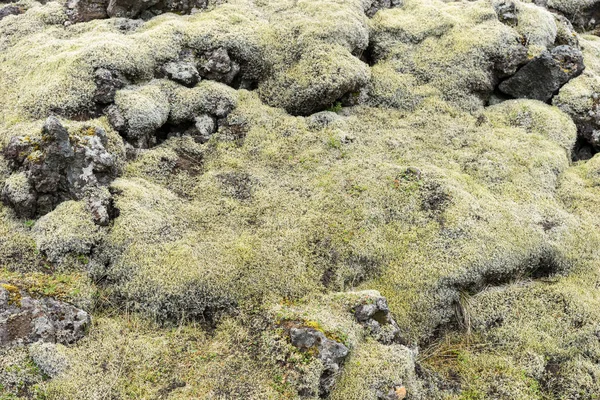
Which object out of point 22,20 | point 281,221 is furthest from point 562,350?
point 22,20

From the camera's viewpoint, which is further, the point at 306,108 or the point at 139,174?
the point at 306,108

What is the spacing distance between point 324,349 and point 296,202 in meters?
3.89

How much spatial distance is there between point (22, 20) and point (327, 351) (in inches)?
591

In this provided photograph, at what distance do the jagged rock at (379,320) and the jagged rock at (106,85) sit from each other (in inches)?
313

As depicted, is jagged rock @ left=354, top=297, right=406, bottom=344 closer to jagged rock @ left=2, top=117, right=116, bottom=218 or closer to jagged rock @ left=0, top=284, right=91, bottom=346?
jagged rock @ left=0, top=284, right=91, bottom=346

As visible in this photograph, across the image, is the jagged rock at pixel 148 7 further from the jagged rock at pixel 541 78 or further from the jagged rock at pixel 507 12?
the jagged rock at pixel 541 78

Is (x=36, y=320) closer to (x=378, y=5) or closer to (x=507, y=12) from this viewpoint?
(x=378, y=5)

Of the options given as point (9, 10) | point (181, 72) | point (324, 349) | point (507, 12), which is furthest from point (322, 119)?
point (9, 10)

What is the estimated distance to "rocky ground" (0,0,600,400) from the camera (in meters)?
6.85

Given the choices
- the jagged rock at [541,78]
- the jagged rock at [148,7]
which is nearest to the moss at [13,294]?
the jagged rock at [148,7]

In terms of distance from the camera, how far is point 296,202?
9.75 metres

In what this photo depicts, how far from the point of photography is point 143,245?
8297 millimetres

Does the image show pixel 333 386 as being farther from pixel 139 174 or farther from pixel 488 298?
pixel 139 174

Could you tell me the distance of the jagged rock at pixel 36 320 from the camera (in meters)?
6.35
